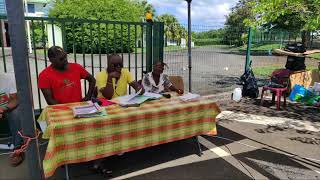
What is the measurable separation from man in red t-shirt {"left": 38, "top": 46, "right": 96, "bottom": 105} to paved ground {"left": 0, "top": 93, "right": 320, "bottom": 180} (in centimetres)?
91

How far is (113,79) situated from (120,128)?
122 cm

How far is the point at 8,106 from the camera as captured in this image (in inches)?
157

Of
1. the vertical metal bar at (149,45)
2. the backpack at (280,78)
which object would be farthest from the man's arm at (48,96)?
the backpack at (280,78)

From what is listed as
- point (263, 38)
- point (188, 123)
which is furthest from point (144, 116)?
point (263, 38)

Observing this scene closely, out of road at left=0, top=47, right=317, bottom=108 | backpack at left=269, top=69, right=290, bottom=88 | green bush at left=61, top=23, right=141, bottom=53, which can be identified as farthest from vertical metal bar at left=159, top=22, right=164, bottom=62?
backpack at left=269, top=69, right=290, bottom=88

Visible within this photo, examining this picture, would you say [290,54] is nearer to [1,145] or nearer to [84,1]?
[1,145]

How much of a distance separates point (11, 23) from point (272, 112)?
19.2 feet

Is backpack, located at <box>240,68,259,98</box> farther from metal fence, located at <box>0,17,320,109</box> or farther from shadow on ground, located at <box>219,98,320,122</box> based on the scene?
metal fence, located at <box>0,17,320,109</box>

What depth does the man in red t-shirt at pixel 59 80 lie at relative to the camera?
12.7 feet

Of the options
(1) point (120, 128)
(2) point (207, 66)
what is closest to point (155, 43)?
(1) point (120, 128)

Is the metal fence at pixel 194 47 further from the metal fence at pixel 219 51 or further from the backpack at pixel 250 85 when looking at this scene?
the backpack at pixel 250 85

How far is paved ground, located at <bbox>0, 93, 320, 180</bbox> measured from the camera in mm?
3748

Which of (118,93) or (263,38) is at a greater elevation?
(263,38)

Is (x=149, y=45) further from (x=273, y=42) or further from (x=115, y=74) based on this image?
(x=273, y=42)
